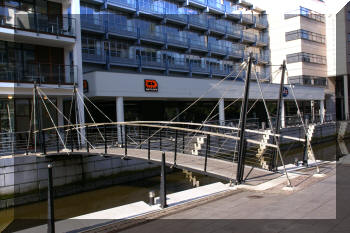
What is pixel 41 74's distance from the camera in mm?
18531

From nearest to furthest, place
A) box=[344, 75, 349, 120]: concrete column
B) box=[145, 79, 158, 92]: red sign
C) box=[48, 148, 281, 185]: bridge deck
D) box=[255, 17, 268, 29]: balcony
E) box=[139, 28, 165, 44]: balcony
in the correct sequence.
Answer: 1. box=[48, 148, 281, 185]: bridge deck
2. box=[145, 79, 158, 92]: red sign
3. box=[139, 28, 165, 44]: balcony
4. box=[255, 17, 268, 29]: balcony
5. box=[344, 75, 349, 120]: concrete column

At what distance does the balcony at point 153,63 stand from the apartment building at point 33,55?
1189cm

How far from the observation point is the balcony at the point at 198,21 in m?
36.9

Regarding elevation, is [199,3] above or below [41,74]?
above

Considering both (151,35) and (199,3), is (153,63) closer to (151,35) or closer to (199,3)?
(151,35)

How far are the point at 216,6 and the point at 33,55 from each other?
2653 centimetres

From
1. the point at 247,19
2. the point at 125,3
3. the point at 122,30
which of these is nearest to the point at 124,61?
the point at 122,30

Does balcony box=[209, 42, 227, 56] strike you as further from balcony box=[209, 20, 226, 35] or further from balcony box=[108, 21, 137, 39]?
balcony box=[108, 21, 137, 39]

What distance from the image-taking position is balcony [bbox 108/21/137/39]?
1157 inches

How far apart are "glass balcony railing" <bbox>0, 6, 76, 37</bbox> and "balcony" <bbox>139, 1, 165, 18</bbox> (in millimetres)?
13154

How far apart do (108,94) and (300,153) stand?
16167mm

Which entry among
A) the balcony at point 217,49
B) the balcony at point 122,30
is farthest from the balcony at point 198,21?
the balcony at point 122,30

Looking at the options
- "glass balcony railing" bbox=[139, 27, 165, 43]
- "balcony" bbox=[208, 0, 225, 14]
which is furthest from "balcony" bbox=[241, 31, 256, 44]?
"glass balcony railing" bbox=[139, 27, 165, 43]

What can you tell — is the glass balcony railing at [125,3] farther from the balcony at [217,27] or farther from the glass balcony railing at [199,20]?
the balcony at [217,27]
